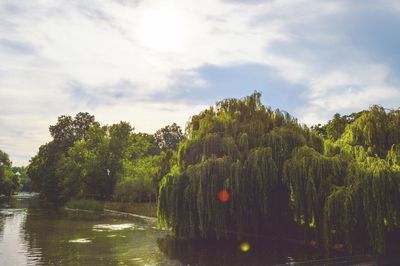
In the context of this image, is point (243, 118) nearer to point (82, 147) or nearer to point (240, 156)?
point (240, 156)

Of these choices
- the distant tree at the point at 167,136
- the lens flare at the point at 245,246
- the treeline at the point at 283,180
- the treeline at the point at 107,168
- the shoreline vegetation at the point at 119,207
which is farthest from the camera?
the distant tree at the point at 167,136

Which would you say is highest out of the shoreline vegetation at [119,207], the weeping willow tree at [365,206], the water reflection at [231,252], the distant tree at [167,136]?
the distant tree at [167,136]

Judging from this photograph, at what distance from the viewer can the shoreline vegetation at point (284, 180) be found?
1719cm

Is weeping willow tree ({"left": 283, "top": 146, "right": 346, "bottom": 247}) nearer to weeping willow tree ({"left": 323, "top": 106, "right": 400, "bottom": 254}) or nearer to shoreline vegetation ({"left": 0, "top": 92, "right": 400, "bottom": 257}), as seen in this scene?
shoreline vegetation ({"left": 0, "top": 92, "right": 400, "bottom": 257})

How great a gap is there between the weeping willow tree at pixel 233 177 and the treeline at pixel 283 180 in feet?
0.17

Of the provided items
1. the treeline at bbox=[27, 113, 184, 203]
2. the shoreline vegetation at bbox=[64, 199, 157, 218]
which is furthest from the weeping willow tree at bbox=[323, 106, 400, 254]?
the treeline at bbox=[27, 113, 184, 203]

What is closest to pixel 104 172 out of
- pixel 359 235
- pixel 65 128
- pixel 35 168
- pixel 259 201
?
pixel 65 128

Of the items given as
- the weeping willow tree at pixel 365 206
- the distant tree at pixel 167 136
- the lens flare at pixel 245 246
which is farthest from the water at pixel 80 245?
the distant tree at pixel 167 136

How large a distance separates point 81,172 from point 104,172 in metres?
3.94

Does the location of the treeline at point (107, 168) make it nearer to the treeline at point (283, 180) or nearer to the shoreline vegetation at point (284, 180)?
the shoreline vegetation at point (284, 180)

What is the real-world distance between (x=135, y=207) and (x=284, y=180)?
32.7 m

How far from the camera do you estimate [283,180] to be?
65.6ft

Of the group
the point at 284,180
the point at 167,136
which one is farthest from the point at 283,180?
the point at 167,136

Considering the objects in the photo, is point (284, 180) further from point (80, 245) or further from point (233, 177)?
point (80, 245)
